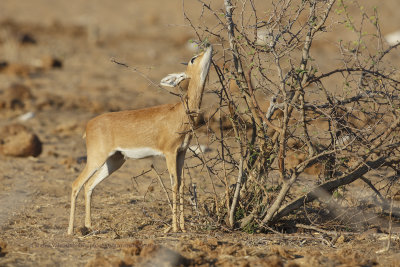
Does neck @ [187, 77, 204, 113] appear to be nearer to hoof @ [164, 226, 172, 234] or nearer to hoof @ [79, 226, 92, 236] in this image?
hoof @ [164, 226, 172, 234]

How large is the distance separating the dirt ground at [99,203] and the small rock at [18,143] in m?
0.15

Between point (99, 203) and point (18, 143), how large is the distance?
3.19 meters

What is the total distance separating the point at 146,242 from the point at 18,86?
1012 cm

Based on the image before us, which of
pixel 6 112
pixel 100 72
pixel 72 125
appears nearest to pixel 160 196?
pixel 72 125

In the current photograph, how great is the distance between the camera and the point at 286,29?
19.1ft

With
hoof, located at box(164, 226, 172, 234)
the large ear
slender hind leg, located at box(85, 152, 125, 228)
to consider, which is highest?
the large ear

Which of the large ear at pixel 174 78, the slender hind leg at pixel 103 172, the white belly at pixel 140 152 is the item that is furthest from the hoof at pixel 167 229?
the large ear at pixel 174 78

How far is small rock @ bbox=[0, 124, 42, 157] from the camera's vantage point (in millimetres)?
10570

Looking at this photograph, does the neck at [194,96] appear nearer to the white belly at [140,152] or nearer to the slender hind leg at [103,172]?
the white belly at [140,152]

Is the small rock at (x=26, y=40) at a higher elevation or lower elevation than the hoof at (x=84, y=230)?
higher

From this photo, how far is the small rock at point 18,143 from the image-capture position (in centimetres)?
1057

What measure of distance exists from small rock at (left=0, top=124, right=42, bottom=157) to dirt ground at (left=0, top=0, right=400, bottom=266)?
15 centimetres

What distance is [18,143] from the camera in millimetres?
10586

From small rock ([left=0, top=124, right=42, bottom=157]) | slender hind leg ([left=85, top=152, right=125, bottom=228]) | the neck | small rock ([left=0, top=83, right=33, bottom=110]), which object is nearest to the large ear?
the neck
